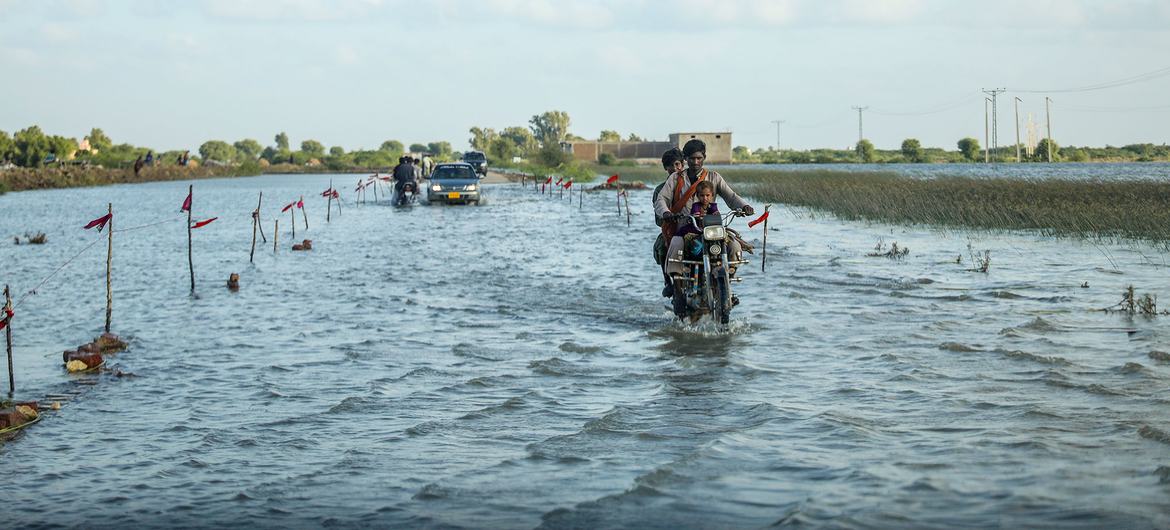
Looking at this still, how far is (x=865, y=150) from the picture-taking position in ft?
549

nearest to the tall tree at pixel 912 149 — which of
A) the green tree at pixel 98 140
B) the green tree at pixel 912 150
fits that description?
the green tree at pixel 912 150

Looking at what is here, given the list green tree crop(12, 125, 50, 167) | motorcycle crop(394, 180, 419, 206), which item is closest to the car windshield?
motorcycle crop(394, 180, 419, 206)

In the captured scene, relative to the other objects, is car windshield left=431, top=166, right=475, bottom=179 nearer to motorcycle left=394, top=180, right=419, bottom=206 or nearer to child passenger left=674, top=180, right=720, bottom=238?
motorcycle left=394, top=180, right=419, bottom=206

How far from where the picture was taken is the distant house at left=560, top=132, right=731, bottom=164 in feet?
510

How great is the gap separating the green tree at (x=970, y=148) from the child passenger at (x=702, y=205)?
512 ft

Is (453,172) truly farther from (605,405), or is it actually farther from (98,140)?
(98,140)

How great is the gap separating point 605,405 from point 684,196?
333cm

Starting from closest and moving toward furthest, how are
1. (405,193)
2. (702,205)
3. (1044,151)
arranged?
(702,205) < (405,193) < (1044,151)

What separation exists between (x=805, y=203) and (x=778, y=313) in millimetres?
25690

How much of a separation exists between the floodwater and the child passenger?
1.11 m

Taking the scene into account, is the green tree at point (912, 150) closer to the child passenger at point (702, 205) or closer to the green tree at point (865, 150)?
the green tree at point (865, 150)

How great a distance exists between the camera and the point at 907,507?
17.1 feet

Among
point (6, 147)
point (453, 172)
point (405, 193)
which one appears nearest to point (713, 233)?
point (453, 172)

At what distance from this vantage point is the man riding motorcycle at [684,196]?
35.0 ft
